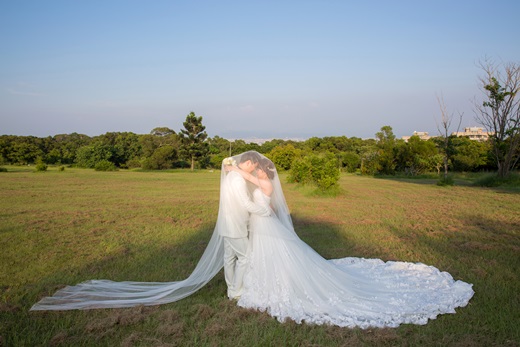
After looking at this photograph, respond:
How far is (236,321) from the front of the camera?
168 inches

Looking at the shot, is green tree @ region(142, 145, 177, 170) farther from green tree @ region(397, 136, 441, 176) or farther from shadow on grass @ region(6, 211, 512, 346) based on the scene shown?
shadow on grass @ region(6, 211, 512, 346)

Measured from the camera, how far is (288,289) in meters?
4.68

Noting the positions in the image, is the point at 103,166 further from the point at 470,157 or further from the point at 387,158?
the point at 470,157

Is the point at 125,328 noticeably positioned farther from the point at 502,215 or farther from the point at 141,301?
the point at 502,215

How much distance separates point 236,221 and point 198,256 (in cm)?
247

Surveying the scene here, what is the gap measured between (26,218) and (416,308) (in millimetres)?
10525

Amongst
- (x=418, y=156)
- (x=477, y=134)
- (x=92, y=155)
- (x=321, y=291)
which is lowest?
(x=321, y=291)

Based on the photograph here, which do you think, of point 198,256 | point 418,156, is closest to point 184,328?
point 198,256

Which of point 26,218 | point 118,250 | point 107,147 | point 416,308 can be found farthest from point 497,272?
point 107,147

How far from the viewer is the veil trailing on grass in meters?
4.59

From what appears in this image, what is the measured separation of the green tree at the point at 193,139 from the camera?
50.9m

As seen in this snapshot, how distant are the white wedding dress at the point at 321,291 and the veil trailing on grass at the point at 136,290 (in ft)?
1.70

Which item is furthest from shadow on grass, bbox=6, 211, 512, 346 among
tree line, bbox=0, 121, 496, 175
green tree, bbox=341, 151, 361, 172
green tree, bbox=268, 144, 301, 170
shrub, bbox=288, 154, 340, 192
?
green tree, bbox=341, 151, 361, 172

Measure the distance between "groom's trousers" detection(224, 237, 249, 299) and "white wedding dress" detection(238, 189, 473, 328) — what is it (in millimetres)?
105
